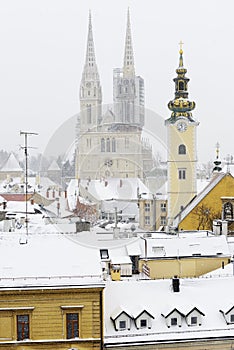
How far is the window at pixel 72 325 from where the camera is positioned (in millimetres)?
20500

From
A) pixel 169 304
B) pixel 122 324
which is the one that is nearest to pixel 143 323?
pixel 122 324

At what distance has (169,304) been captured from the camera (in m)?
22.2

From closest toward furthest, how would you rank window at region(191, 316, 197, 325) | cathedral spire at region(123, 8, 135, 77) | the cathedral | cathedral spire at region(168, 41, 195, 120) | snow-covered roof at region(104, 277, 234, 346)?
snow-covered roof at region(104, 277, 234, 346) → window at region(191, 316, 197, 325) → cathedral spire at region(168, 41, 195, 120) → the cathedral → cathedral spire at region(123, 8, 135, 77)

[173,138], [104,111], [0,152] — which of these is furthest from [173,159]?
[0,152]

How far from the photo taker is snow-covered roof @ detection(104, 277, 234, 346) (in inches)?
842

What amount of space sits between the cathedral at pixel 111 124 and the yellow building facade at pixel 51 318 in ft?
95.2

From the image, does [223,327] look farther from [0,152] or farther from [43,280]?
[0,152]

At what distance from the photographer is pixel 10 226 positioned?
29.5 m

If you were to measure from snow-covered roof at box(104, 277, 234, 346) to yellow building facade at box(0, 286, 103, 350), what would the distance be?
104 cm

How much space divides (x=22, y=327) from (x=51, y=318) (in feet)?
3.37

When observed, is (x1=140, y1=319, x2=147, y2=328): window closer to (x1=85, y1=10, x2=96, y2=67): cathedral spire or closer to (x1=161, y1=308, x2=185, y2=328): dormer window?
(x1=161, y1=308, x2=185, y2=328): dormer window

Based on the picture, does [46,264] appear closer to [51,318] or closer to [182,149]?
[51,318]

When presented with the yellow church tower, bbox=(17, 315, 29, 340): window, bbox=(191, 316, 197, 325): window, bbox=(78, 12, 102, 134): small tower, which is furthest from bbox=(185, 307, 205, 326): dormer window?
bbox=(78, 12, 102, 134): small tower

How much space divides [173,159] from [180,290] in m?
37.8
